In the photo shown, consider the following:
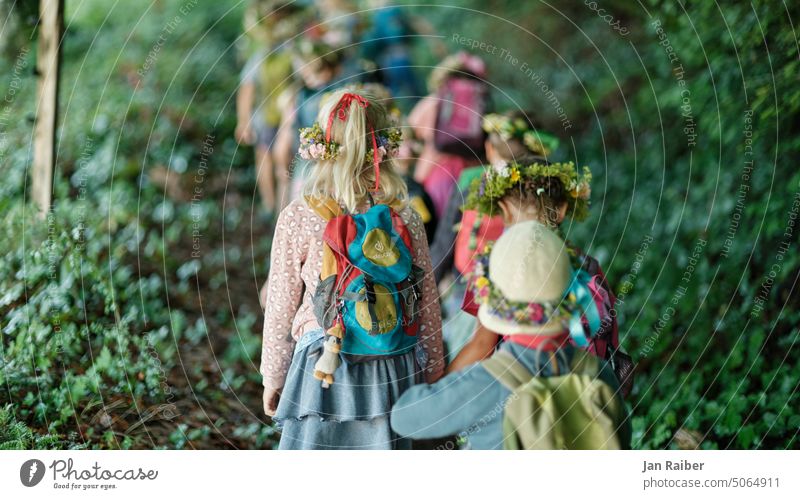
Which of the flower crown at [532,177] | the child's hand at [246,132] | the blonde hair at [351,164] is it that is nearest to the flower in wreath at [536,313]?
the blonde hair at [351,164]

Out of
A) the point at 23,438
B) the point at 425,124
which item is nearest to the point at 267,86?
the point at 425,124

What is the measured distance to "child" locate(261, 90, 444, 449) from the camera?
3.16 m

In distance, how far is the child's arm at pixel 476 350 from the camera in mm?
3264

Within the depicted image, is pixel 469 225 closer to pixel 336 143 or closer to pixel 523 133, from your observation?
pixel 523 133

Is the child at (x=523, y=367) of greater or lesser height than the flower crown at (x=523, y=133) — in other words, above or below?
below

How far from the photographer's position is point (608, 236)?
8.04 m

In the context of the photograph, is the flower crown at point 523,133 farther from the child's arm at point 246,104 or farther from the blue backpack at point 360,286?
the child's arm at point 246,104

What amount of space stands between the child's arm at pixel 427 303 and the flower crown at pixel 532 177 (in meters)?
0.49

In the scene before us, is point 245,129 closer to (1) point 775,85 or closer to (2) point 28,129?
(2) point 28,129

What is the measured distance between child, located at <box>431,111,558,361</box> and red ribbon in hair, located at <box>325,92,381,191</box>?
1064mm

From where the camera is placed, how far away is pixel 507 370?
2.89m

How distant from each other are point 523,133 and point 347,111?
1.67 m
